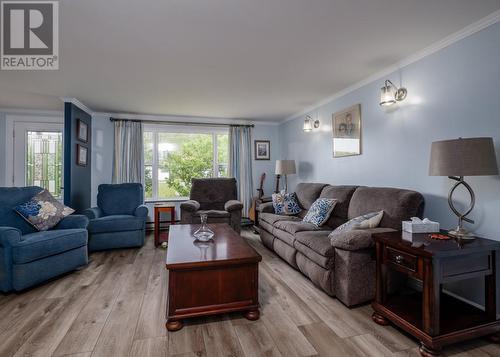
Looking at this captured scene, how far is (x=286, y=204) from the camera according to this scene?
13.0ft

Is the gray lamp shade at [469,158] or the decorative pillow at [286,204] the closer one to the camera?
the gray lamp shade at [469,158]

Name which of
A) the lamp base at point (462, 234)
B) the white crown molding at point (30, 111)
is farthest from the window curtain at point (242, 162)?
the lamp base at point (462, 234)

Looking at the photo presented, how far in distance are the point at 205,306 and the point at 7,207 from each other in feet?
8.50

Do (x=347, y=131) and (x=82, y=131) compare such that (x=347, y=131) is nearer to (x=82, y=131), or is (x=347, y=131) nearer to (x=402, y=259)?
(x=402, y=259)

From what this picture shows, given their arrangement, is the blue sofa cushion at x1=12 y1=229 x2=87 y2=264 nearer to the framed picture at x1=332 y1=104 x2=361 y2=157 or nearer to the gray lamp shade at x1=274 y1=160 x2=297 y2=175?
the gray lamp shade at x1=274 y1=160 x2=297 y2=175

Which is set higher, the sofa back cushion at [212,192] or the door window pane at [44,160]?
the door window pane at [44,160]

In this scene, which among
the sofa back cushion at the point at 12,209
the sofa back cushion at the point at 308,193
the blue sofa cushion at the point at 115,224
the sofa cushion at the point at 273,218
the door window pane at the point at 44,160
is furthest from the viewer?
the door window pane at the point at 44,160

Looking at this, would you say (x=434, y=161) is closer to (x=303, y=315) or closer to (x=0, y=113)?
(x=303, y=315)

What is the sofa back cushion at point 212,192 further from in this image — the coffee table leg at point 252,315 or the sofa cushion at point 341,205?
the coffee table leg at point 252,315

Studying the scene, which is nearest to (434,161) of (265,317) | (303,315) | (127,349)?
(303,315)

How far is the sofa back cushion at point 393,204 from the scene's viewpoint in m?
2.35

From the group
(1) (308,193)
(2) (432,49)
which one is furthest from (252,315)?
(2) (432,49)

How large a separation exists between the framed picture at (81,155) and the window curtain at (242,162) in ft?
8.57

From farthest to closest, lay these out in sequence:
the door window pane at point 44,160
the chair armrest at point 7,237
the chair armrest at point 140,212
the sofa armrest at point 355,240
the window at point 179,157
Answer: the window at point 179,157 < the door window pane at point 44,160 < the chair armrest at point 140,212 < the chair armrest at point 7,237 < the sofa armrest at point 355,240
